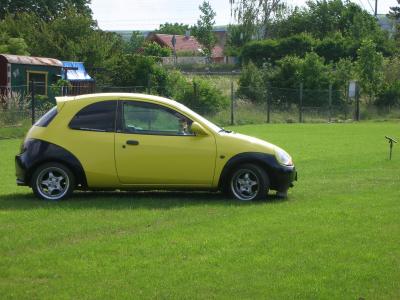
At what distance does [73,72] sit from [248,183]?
87.3 ft

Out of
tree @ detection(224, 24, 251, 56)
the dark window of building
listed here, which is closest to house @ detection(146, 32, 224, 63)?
tree @ detection(224, 24, 251, 56)

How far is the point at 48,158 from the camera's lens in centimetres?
1066

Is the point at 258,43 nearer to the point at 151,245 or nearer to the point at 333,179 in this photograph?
the point at 333,179

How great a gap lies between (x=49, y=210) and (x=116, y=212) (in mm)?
896

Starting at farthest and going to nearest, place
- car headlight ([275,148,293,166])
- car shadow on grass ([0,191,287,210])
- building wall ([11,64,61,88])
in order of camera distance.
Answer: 1. building wall ([11,64,61,88])
2. car headlight ([275,148,293,166])
3. car shadow on grass ([0,191,287,210])

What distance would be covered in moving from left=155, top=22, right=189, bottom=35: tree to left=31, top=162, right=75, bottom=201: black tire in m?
141

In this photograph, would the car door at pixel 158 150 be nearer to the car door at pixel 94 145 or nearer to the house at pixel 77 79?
the car door at pixel 94 145

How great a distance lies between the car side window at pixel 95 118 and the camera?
10.8 metres

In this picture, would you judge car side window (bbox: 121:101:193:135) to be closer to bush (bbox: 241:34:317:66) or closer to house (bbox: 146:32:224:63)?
bush (bbox: 241:34:317:66)

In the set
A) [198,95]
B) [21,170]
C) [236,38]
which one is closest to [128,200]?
[21,170]

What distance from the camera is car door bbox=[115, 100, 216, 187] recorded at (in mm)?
10727

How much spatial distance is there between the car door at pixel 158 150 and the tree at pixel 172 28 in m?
141

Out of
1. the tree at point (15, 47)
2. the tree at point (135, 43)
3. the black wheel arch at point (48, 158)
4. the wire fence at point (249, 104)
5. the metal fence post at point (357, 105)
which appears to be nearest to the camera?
the black wheel arch at point (48, 158)

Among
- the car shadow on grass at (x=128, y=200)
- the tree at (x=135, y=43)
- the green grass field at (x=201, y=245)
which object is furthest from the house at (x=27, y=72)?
the tree at (x=135, y=43)
